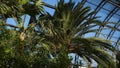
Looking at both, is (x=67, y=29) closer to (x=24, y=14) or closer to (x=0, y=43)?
(x=24, y=14)

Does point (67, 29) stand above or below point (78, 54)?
above

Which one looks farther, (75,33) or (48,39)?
Result: (75,33)

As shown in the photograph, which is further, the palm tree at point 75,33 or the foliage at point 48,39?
the palm tree at point 75,33

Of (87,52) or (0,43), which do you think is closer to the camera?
(0,43)

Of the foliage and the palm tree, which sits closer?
the foliage

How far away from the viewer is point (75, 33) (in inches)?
703

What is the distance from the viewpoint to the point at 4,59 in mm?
12469

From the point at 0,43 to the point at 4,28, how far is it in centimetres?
54

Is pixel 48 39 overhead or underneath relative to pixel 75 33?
underneath

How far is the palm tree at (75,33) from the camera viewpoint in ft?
56.6

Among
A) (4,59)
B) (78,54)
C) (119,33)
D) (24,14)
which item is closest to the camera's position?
(4,59)

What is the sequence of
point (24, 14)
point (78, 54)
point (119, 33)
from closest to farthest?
point (24, 14), point (78, 54), point (119, 33)

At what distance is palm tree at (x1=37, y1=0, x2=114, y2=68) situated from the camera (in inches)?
679

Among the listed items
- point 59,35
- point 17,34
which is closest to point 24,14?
point 17,34
